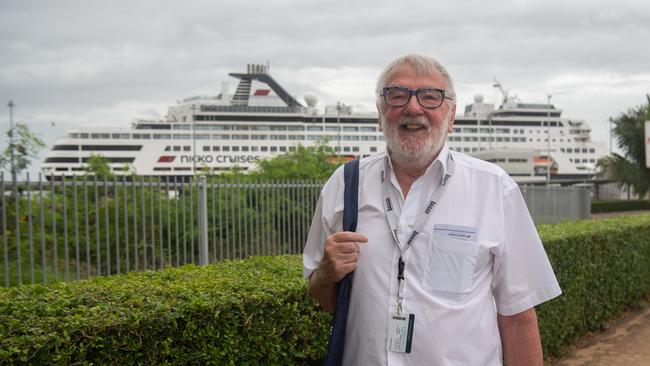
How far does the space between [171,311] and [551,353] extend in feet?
14.7

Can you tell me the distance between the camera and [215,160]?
172ft

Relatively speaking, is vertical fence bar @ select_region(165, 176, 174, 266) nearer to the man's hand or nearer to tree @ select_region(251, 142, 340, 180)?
the man's hand

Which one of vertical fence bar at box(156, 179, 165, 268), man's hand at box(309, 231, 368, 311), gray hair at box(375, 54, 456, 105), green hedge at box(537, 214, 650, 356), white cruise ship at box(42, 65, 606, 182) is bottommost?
green hedge at box(537, 214, 650, 356)

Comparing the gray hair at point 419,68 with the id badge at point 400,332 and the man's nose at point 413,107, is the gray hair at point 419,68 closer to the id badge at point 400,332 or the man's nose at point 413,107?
the man's nose at point 413,107

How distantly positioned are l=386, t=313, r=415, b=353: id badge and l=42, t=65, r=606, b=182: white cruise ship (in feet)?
156

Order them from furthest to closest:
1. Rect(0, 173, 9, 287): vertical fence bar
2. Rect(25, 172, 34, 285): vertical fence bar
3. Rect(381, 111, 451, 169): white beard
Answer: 1. Rect(25, 172, 34, 285): vertical fence bar
2. Rect(0, 173, 9, 287): vertical fence bar
3. Rect(381, 111, 451, 169): white beard

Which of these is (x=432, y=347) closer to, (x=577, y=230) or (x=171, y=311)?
(x=171, y=311)

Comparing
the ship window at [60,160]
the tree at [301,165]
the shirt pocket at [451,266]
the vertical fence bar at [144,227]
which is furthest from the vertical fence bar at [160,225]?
the ship window at [60,160]

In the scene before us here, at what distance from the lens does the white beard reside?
195cm

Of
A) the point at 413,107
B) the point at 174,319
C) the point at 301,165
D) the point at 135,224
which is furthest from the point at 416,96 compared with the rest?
the point at 301,165

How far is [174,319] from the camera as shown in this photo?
2281 mm

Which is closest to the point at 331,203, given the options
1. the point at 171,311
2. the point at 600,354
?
the point at 171,311

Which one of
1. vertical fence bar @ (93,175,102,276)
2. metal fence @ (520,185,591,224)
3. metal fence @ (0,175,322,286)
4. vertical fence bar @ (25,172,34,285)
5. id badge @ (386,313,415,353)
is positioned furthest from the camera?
metal fence @ (520,185,591,224)

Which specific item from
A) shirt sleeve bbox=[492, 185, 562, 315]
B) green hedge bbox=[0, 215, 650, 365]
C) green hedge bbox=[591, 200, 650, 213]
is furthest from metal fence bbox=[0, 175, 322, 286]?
green hedge bbox=[591, 200, 650, 213]
